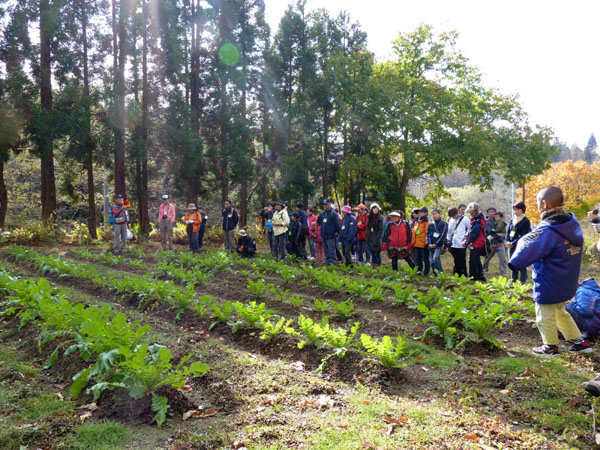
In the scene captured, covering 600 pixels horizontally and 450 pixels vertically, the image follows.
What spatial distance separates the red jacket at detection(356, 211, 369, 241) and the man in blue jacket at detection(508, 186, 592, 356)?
7.69 m

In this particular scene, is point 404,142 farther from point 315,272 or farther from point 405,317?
point 405,317

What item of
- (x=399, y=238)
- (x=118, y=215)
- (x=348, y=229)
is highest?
(x=118, y=215)

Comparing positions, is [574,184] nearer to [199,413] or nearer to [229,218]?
[229,218]

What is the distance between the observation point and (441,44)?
24.5 m

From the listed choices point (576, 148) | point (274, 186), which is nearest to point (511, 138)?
point (274, 186)

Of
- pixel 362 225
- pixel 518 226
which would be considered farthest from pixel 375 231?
pixel 518 226

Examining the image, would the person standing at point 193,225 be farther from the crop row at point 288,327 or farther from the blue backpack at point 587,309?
the blue backpack at point 587,309

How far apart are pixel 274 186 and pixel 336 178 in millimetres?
4190

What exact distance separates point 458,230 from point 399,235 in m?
1.77

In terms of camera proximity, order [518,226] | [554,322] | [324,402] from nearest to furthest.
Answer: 1. [324,402]
2. [554,322]
3. [518,226]

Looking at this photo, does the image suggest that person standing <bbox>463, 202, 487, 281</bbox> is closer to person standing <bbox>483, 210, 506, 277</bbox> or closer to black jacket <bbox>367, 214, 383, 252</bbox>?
person standing <bbox>483, 210, 506, 277</bbox>

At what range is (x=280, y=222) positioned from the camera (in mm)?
13211

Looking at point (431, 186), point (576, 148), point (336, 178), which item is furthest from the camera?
point (576, 148)

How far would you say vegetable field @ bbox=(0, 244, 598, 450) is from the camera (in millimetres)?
3064
